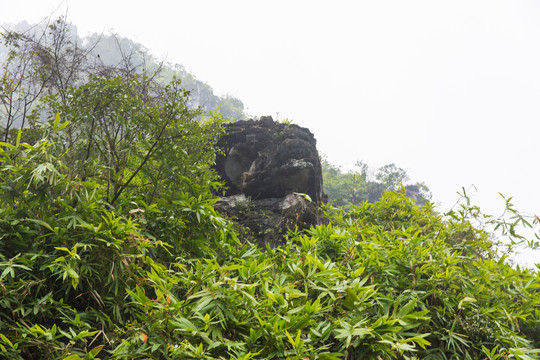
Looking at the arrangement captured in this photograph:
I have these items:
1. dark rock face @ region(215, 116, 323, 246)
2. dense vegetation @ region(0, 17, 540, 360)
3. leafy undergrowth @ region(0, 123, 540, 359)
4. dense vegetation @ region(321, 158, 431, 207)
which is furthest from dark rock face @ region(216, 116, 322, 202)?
dense vegetation @ region(321, 158, 431, 207)

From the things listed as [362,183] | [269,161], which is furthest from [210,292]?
[362,183]

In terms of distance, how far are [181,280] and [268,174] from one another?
5290 millimetres

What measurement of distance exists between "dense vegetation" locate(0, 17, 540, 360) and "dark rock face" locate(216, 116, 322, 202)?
401 centimetres

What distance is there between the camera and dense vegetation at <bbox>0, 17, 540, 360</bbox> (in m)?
1.45

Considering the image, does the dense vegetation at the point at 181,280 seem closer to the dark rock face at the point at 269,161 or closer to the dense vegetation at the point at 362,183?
the dark rock face at the point at 269,161

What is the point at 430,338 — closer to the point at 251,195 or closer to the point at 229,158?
the point at 251,195

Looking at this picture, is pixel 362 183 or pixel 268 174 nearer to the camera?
pixel 268 174

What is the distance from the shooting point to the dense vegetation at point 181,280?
4.76 ft

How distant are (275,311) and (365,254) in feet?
2.64

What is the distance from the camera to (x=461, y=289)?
1996 mm

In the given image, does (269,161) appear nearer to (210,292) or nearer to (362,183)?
(210,292)

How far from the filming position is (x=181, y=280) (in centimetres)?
162

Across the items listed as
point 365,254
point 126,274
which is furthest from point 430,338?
point 126,274

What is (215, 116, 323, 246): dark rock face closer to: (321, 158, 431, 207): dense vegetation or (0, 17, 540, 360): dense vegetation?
(0, 17, 540, 360): dense vegetation
